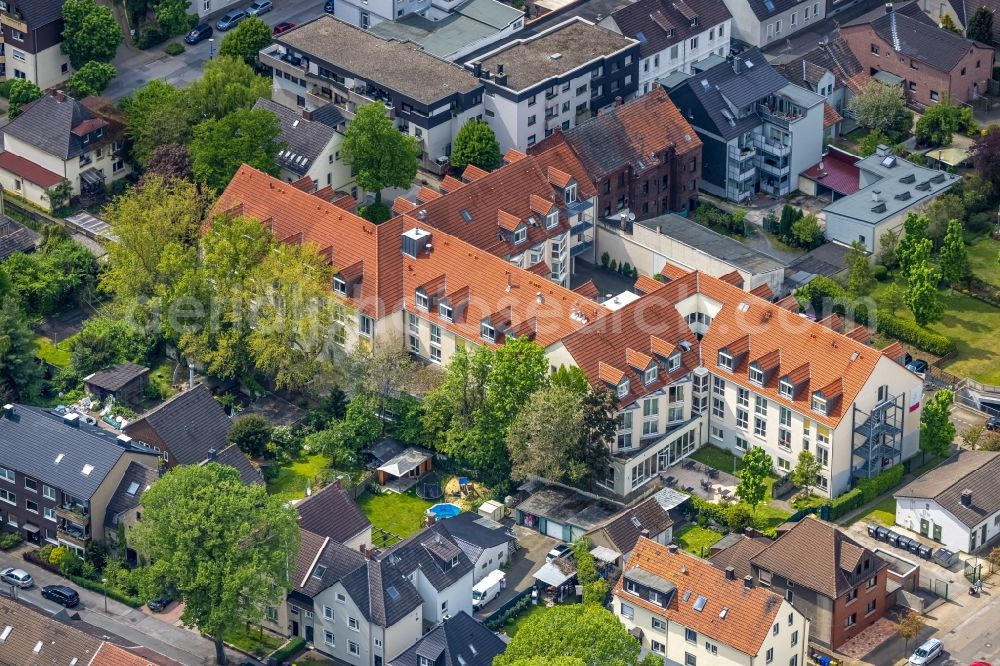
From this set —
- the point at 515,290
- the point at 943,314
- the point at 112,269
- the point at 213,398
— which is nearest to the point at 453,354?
the point at 515,290

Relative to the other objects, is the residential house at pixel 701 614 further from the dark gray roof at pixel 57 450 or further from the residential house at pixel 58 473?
the dark gray roof at pixel 57 450

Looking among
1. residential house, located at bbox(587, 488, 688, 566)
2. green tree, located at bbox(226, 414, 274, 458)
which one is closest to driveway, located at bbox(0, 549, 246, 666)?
green tree, located at bbox(226, 414, 274, 458)

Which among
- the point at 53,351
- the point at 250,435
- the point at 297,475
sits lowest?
the point at 297,475

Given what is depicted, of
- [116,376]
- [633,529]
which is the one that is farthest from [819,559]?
[116,376]

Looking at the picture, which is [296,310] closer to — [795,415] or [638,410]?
[638,410]

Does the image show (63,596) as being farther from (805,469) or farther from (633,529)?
(805,469)

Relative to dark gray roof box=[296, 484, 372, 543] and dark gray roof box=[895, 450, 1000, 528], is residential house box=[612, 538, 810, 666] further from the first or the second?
dark gray roof box=[296, 484, 372, 543]
